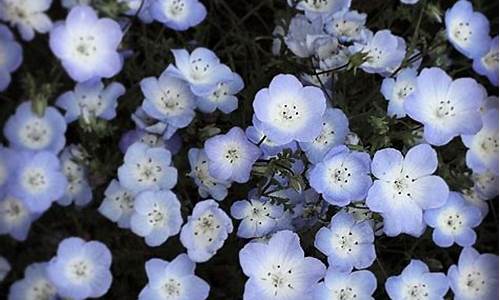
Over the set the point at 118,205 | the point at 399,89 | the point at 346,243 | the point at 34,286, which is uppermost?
the point at 399,89

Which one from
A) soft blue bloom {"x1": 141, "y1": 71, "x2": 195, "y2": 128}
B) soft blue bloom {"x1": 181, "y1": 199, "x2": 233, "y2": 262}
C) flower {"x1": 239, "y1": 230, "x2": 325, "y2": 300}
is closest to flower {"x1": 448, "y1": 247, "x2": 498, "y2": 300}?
flower {"x1": 239, "y1": 230, "x2": 325, "y2": 300}

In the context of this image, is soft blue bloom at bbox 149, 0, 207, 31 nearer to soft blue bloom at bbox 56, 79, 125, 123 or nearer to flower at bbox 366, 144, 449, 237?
soft blue bloom at bbox 56, 79, 125, 123

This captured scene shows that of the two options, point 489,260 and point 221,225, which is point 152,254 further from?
point 489,260

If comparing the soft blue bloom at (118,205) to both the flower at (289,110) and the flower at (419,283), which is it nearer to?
the flower at (289,110)

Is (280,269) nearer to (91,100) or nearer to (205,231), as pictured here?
(205,231)

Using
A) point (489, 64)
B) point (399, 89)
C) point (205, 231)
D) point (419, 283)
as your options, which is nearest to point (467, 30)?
point (489, 64)

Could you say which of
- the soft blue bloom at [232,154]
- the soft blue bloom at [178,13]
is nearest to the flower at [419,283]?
the soft blue bloom at [232,154]
